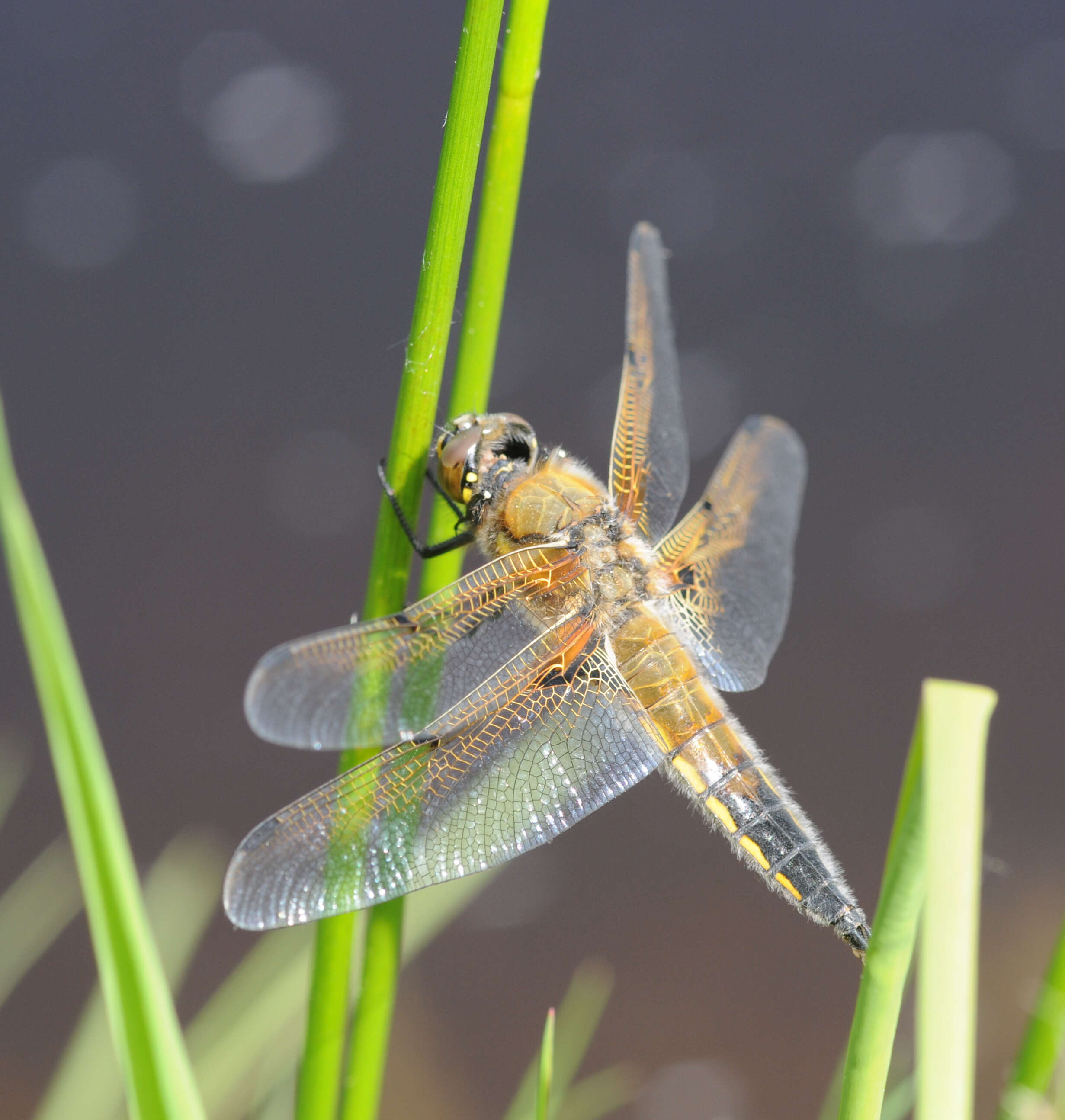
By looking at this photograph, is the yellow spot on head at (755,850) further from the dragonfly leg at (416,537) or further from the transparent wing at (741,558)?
the dragonfly leg at (416,537)

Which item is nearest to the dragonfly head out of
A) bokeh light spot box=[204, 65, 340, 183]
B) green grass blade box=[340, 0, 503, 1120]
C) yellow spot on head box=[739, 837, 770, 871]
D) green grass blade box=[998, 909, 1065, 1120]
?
green grass blade box=[340, 0, 503, 1120]

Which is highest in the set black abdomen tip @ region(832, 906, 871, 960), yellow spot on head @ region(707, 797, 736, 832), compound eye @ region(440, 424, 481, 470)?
compound eye @ region(440, 424, 481, 470)

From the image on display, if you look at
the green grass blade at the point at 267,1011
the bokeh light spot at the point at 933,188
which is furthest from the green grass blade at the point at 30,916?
the bokeh light spot at the point at 933,188

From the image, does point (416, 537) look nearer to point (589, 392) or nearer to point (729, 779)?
point (729, 779)

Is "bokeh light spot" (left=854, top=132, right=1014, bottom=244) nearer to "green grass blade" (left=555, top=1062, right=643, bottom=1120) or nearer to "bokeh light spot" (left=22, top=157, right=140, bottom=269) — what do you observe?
"bokeh light spot" (left=22, top=157, right=140, bottom=269)

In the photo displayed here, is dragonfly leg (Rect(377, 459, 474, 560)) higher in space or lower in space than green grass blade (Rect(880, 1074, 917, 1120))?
higher

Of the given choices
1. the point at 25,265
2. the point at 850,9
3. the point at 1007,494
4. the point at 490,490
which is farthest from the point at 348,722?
the point at 850,9

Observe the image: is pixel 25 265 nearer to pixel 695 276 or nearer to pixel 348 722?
pixel 695 276
